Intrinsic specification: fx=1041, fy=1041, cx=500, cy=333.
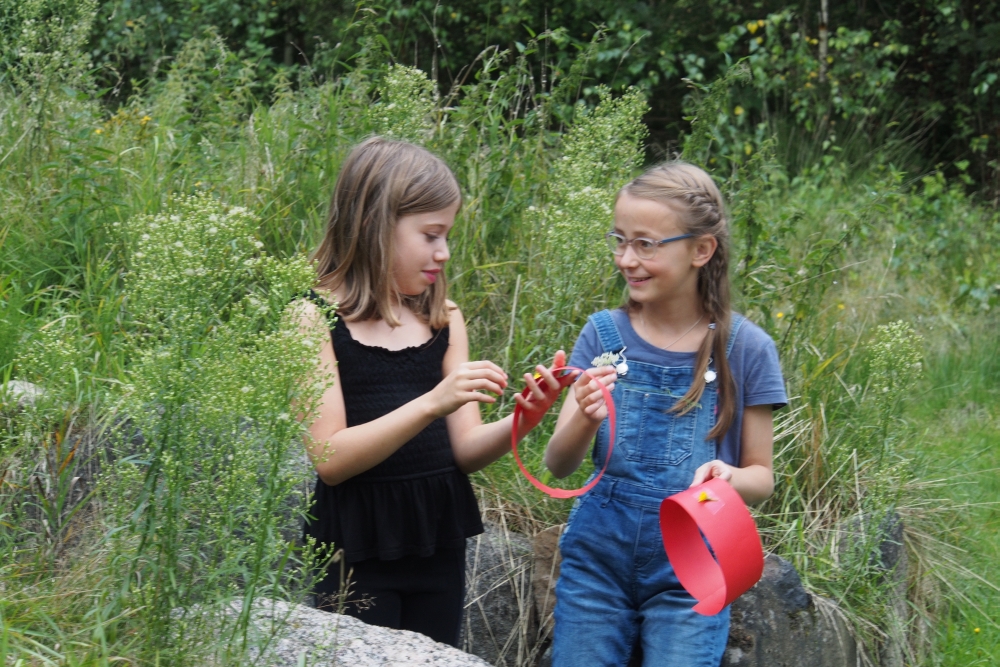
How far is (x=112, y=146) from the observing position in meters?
4.16

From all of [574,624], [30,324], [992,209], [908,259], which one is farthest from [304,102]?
[992,209]

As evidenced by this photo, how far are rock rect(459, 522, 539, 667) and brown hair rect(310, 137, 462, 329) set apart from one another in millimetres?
965

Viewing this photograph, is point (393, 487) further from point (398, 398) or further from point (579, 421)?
point (579, 421)

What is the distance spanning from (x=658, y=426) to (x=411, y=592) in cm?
70

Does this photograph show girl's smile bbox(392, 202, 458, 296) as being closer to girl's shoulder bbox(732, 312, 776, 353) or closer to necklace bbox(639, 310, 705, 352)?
necklace bbox(639, 310, 705, 352)

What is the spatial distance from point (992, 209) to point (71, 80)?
23.0ft

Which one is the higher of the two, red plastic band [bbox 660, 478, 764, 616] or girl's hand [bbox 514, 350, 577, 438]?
girl's hand [bbox 514, 350, 577, 438]

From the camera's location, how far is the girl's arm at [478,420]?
2.26m

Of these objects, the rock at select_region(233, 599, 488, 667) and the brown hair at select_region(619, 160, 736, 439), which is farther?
the brown hair at select_region(619, 160, 736, 439)

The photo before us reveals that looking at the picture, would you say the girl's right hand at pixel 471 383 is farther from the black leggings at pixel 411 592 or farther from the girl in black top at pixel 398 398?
the black leggings at pixel 411 592

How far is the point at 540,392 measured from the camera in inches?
89.0

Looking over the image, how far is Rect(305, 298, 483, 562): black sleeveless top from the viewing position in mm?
2355

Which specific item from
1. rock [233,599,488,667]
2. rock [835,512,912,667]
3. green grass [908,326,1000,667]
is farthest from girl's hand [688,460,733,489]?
green grass [908,326,1000,667]

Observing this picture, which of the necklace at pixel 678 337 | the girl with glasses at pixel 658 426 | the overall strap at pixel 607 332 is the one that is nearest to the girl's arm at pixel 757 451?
the girl with glasses at pixel 658 426
